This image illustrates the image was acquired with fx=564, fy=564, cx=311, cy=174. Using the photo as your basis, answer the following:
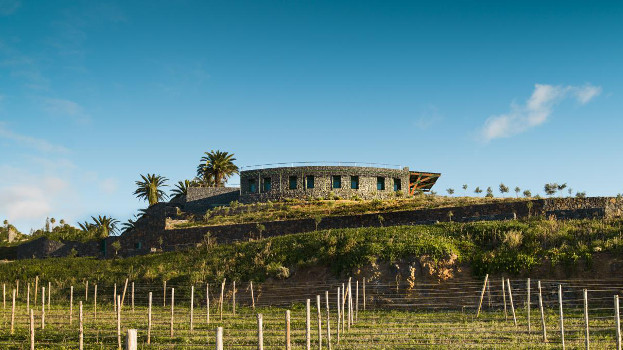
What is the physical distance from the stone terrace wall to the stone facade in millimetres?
15399

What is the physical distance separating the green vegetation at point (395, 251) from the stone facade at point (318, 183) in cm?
2158

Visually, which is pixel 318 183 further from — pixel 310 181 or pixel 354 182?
pixel 354 182

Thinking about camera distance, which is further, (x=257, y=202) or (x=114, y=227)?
(x=114, y=227)

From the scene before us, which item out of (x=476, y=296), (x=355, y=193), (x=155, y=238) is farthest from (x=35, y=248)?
(x=476, y=296)

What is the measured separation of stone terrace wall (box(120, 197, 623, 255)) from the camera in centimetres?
3627

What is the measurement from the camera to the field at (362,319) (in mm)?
16984

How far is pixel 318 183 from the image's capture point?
60625 millimetres

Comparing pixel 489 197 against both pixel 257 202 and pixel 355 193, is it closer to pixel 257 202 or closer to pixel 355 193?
pixel 355 193

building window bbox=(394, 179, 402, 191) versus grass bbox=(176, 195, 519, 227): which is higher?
building window bbox=(394, 179, 402, 191)

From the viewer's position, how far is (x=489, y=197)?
55.5 metres

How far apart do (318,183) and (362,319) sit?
1488 inches

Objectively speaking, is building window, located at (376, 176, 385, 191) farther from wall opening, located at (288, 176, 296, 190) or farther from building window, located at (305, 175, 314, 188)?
wall opening, located at (288, 176, 296, 190)

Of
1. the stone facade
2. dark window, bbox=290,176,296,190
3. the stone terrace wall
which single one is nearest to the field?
the stone terrace wall

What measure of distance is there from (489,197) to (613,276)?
1179 inches
